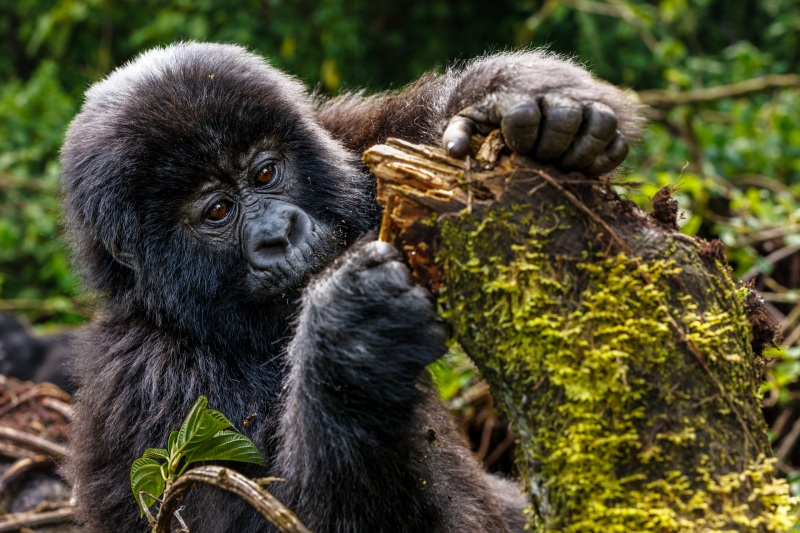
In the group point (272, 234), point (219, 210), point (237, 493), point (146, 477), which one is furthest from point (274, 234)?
point (237, 493)

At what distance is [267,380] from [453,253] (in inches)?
45.7

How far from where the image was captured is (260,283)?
2990mm

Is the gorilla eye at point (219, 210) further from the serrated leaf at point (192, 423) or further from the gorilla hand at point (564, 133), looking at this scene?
the gorilla hand at point (564, 133)

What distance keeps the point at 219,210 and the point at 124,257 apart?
0.44m

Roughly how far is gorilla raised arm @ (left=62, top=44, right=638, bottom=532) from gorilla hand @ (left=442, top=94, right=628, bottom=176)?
0.03 metres

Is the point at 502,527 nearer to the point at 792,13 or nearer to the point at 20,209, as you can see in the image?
the point at 20,209

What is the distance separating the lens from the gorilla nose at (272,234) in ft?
9.68

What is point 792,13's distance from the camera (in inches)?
324

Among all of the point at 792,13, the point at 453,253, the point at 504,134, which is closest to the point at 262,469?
the point at 453,253

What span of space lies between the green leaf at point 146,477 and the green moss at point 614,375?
98cm

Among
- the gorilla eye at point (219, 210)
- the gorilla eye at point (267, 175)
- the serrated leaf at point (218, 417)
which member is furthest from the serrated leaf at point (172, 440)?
the gorilla eye at point (267, 175)

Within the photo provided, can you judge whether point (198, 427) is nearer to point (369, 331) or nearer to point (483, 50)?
point (369, 331)

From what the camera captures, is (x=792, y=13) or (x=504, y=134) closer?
(x=504, y=134)

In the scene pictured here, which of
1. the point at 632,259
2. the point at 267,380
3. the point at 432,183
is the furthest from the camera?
the point at 267,380
